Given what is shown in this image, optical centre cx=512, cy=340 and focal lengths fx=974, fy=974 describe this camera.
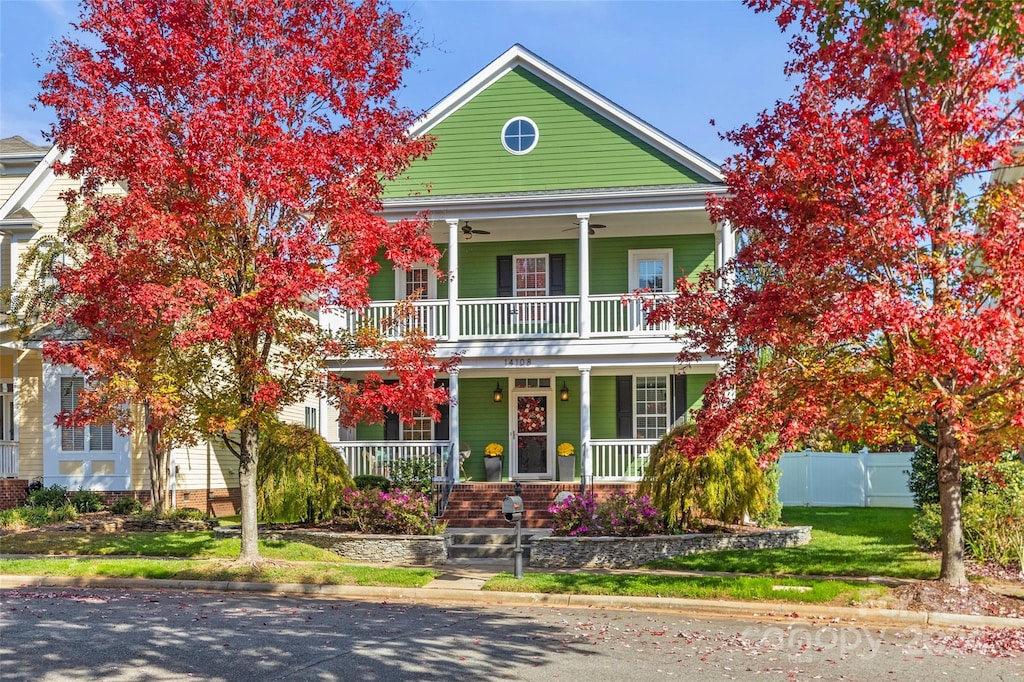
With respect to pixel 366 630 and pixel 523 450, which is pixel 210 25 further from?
pixel 523 450

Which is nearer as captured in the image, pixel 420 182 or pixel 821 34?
pixel 821 34

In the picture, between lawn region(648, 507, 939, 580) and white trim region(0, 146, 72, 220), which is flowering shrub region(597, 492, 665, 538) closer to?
lawn region(648, 507, 939, 580)

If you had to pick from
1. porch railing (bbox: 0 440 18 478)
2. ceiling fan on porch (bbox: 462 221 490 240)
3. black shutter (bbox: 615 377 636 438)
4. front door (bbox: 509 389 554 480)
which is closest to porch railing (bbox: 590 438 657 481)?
black shutter (bbox: 615 377 636 438)

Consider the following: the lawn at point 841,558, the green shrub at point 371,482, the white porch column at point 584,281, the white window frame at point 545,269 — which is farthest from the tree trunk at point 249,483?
the white window frame at point 545,269

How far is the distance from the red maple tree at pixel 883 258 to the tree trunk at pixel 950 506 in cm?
2

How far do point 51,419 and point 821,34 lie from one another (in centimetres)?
1881

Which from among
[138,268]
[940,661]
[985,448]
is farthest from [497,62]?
[940,661]

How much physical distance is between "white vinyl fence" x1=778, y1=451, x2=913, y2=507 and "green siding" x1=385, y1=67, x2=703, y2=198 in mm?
7433

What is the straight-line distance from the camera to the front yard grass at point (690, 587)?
11.7m

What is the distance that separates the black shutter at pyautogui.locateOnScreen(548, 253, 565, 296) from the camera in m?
23.3

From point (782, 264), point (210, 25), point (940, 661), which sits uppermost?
point (210, 25)

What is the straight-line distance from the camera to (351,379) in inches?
919

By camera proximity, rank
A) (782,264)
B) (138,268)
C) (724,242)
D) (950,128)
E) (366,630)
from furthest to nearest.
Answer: (724,242)
(138,268)
(782,264)
(950,128)
(366,630)

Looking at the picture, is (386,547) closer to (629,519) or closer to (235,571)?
(235,571)
